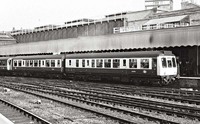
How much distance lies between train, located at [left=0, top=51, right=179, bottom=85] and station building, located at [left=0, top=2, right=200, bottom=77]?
324 centimetres

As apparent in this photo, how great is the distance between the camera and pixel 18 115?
1252 cm

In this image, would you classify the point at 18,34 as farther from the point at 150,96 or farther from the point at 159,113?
the point at 159,113

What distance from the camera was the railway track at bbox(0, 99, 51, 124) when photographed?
36.3ft

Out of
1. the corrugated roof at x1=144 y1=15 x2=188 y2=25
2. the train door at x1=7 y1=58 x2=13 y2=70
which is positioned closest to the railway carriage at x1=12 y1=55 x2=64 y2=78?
the train door at x1=7 y1=58 x2=13 y2=70

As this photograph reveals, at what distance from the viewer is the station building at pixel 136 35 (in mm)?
27125

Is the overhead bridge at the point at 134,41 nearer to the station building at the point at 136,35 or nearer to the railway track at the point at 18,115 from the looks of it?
the station building at the point at 136,35

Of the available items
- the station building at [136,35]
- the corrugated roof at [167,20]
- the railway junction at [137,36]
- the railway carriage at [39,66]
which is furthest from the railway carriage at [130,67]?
the corrugated roof at [167,20]

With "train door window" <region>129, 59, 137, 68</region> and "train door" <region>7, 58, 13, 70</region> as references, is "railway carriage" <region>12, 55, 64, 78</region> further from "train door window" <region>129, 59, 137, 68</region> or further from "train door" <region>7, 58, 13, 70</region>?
"train door window" <region>129, 59, 137, 68</region>

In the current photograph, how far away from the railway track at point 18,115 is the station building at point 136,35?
1688cm

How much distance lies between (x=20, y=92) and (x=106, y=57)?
8.71 meters

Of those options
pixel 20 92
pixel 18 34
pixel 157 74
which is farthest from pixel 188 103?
pixel 18 34

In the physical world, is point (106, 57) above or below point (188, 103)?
above

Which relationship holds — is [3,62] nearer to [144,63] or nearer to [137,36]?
[137,36]

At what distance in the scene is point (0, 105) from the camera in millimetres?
15367
